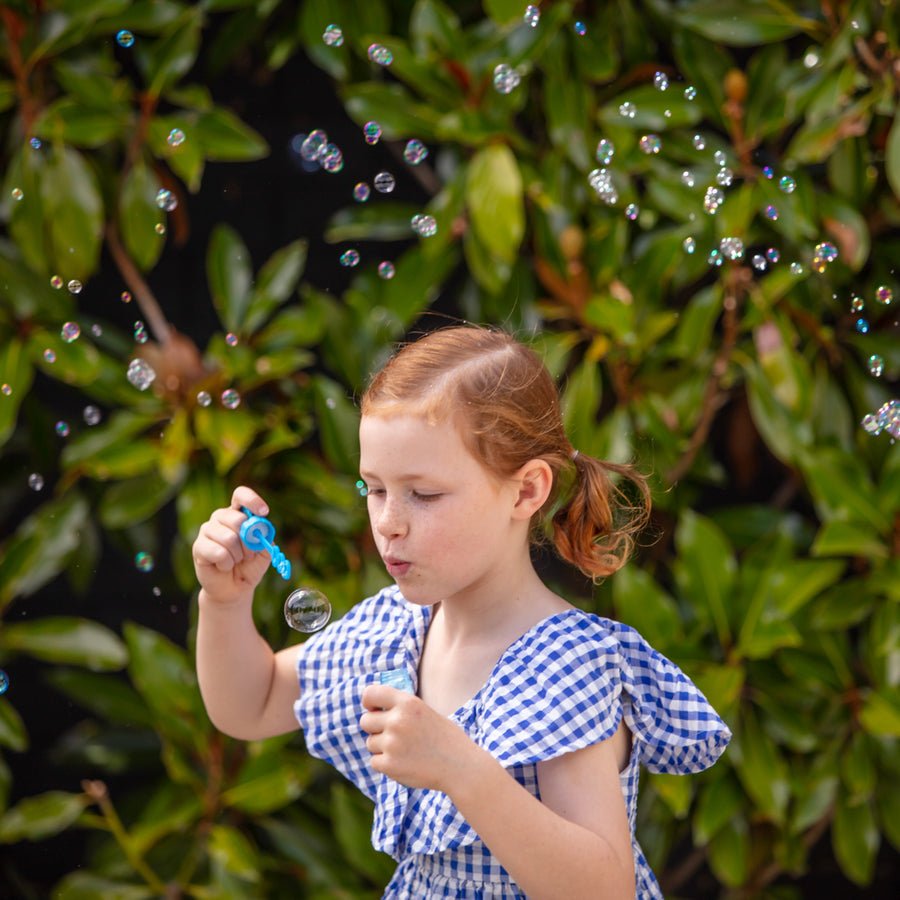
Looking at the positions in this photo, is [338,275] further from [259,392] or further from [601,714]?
[601,714]

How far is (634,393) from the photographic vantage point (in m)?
1.93

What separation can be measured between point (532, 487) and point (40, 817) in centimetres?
129

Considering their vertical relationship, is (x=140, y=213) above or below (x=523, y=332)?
above

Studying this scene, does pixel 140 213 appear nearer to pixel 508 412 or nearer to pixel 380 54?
pixel 380 54

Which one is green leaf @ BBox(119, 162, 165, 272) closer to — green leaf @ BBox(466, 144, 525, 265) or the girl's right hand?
green leaf @ BBox(466, 144, 525, 265)

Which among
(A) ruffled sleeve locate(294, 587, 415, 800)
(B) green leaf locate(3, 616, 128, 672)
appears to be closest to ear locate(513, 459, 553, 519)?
(A) ruffled sleeve locate(294, 587, 415, 800)

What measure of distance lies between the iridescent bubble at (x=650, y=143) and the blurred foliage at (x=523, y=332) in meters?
0.02

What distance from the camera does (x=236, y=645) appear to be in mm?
1105

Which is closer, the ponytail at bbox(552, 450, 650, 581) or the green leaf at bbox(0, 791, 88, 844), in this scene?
the ponytail at bbox(552, 450, 650, 581)

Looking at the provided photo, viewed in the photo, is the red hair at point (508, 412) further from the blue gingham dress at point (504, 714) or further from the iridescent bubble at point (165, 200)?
the iridescent bubble at point (165, 200)

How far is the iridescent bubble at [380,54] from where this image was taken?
1835 millimetres

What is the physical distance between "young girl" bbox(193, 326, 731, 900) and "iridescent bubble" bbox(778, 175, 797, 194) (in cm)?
87

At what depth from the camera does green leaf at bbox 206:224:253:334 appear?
1927mm

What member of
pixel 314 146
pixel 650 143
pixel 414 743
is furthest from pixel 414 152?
pixel 414 743
